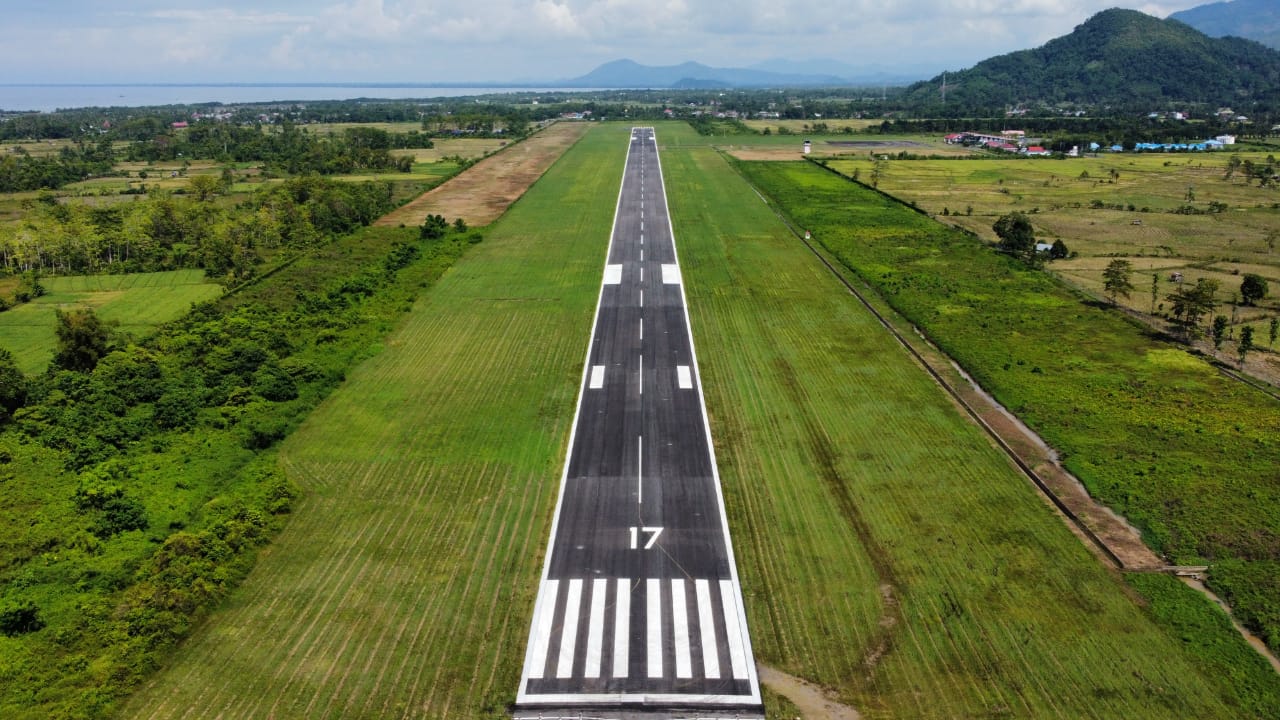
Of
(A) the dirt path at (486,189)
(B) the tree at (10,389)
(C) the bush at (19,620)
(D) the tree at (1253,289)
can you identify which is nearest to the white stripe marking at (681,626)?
(C) the bush at (19,620)

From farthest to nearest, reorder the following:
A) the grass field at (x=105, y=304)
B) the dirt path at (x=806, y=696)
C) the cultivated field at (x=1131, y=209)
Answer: the cultivated field at (x=1131, y=209), the grass field at (x=105, y=304), the dirt path at (x=806, y=696)

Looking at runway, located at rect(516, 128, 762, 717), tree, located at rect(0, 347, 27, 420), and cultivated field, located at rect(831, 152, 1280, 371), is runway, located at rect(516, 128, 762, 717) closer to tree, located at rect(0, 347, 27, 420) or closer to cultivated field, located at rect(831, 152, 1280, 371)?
tree, located at rect(0, 347, 27, 420)

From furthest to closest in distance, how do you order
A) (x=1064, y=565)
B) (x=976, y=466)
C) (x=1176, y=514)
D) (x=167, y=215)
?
(x=167, y=215) → (x=976, y=466) → (x=1176, y=514) → (x=1064, y=565)

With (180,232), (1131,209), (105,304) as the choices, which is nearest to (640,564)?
(105,304)

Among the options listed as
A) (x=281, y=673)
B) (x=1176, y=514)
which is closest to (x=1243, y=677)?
(x=1176, y=514)

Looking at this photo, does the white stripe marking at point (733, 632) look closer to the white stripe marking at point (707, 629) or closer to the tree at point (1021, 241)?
the white stripe marking at point (707, 629)

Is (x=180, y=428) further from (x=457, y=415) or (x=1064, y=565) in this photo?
(x=1064, y=565)

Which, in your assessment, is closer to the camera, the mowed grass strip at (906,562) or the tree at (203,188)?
the mowed grass strip at (906,562)

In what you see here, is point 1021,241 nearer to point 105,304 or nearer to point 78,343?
point 78,343
